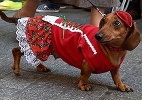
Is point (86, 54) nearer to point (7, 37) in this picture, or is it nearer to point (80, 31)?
point (80, 31)

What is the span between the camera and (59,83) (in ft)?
8.55

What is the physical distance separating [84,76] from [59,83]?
257 millimetres

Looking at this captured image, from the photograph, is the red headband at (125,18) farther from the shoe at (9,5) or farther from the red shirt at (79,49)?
the shoe at (9,5)

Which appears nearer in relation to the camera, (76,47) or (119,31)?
(119,31)

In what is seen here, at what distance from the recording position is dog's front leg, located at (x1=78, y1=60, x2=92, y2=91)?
238 cm

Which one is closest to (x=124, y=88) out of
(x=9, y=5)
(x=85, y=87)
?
(x=85, y=87)

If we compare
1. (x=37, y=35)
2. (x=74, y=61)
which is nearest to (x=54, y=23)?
(x=37, y=35)

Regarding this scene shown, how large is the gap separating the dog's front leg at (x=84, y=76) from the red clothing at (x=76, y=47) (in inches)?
1.3

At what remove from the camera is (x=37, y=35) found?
2.58 m

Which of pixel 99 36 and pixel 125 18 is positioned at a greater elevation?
pixel 125 18

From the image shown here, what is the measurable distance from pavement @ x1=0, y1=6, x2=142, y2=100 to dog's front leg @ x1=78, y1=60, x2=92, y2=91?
36mm

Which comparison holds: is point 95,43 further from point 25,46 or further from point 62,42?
point 25,46

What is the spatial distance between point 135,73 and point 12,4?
85.1 inches

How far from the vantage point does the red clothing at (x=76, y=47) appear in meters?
2.33
